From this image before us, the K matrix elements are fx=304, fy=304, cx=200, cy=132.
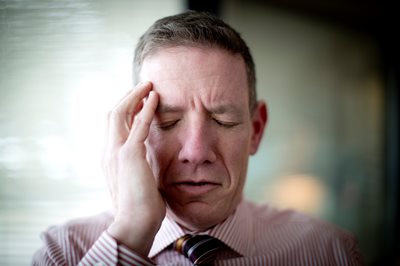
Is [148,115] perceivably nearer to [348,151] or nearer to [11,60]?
[11,60]

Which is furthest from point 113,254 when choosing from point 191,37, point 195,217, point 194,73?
point 191,37

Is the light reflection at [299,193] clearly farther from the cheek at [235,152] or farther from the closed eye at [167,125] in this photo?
the closed eye at [167,125]

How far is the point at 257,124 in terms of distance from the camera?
54.8 inches

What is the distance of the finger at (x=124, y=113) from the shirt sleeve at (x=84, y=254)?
0.34m

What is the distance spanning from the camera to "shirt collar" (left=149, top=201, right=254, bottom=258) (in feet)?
3.90

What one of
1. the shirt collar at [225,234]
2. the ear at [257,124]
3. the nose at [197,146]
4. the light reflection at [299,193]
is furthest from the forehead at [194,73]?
the light reflection at [299,193]

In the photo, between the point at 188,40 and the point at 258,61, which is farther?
the point at 258,61

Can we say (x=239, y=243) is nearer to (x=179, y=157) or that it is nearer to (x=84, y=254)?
(x=179, y=157)

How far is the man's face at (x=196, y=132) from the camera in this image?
42.5 inches

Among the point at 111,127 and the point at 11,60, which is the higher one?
the point at 11,60

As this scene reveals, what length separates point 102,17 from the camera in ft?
5.25

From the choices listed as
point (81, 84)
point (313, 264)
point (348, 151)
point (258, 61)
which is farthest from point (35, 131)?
point (348, 151)

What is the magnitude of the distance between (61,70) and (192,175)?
0.87m

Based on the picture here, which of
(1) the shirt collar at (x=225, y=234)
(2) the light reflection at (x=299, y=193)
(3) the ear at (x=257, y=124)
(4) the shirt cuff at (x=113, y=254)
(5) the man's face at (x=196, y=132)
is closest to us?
(4) the shirt cuff at (x=113, y=254)
